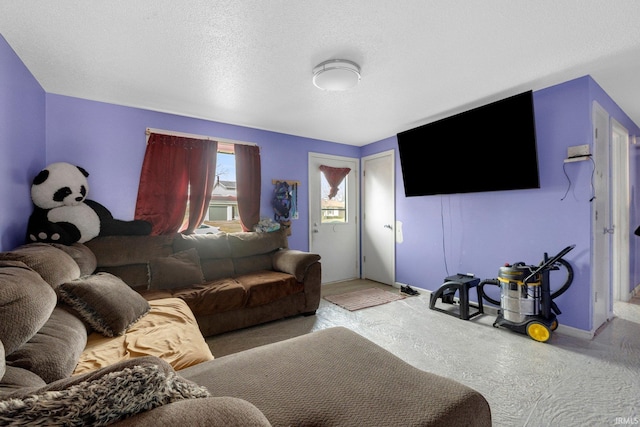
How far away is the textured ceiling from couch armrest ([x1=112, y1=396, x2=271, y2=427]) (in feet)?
6.27

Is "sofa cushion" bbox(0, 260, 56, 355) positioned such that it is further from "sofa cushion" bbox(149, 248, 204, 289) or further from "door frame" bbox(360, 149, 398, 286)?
"door frame" bbox(360, 149, 398, 286)

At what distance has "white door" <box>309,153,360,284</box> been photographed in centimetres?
443

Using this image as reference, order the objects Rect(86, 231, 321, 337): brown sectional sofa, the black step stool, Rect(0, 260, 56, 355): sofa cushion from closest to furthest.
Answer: Rect(0, 260, 56, 355): sofa cushion
Rect(86, 231, 321, 337): brown sectional sofa
the black step stool

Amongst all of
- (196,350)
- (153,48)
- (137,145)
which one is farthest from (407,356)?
(137,145)

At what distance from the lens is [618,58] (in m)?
2.17

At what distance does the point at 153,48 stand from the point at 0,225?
1.63 m

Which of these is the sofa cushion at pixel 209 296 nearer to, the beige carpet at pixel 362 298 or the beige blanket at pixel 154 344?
the beige blanket at pixel 154 344

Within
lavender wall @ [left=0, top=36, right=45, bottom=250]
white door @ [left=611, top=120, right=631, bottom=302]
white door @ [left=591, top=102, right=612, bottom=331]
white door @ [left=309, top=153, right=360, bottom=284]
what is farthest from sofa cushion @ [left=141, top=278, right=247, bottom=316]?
white door @ [left=611, top=120, right=631, bottom=302]

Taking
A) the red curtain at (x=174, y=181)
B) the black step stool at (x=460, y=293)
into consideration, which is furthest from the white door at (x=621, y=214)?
the red curtain at (x=174, y=181)

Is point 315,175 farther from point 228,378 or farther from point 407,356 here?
point 228,378

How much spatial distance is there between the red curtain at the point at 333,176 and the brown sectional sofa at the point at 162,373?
2.90 m

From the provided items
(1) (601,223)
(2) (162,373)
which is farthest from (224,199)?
(1) (601,223)

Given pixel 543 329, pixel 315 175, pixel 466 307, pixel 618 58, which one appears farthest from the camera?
pixel 315 175

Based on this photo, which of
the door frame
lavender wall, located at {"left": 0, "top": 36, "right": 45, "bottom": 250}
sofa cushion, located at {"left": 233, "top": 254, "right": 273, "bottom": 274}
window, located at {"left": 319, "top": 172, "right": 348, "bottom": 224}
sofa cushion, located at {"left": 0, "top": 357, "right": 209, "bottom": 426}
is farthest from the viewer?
window, located at {"left": 319, "top": 172, "right": 348, "bottom": 224}
